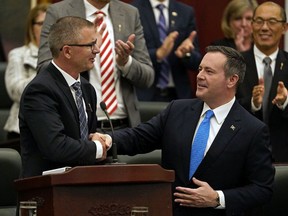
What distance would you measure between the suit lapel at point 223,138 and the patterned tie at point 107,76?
1.26m

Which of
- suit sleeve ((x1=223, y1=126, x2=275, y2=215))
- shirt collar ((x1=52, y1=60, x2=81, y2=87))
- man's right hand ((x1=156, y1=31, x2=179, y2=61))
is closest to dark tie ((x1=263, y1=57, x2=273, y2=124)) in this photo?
man's right hand ((x1=156, y1=31, x2=179, y2=61))

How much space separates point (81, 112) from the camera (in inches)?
260

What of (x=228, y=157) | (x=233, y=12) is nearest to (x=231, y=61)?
(x=228, y=157)

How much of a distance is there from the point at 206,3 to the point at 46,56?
370 centimetres

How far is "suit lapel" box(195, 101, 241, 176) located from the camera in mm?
6727

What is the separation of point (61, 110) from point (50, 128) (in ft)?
0.64

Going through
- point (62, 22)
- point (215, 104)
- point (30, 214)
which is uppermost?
point (62, 22)

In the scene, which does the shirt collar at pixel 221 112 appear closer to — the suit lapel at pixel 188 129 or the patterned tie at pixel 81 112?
the suit lapel at pixel 188 129

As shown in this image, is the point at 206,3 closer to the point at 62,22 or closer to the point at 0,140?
the point at 0,140

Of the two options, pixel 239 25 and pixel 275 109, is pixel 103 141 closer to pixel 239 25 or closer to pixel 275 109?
pixel 275 109

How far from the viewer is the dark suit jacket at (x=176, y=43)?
364 inches

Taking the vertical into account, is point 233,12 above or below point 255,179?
above

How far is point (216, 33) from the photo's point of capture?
36.6 ft

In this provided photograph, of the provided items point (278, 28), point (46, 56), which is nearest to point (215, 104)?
point (46, 56)
